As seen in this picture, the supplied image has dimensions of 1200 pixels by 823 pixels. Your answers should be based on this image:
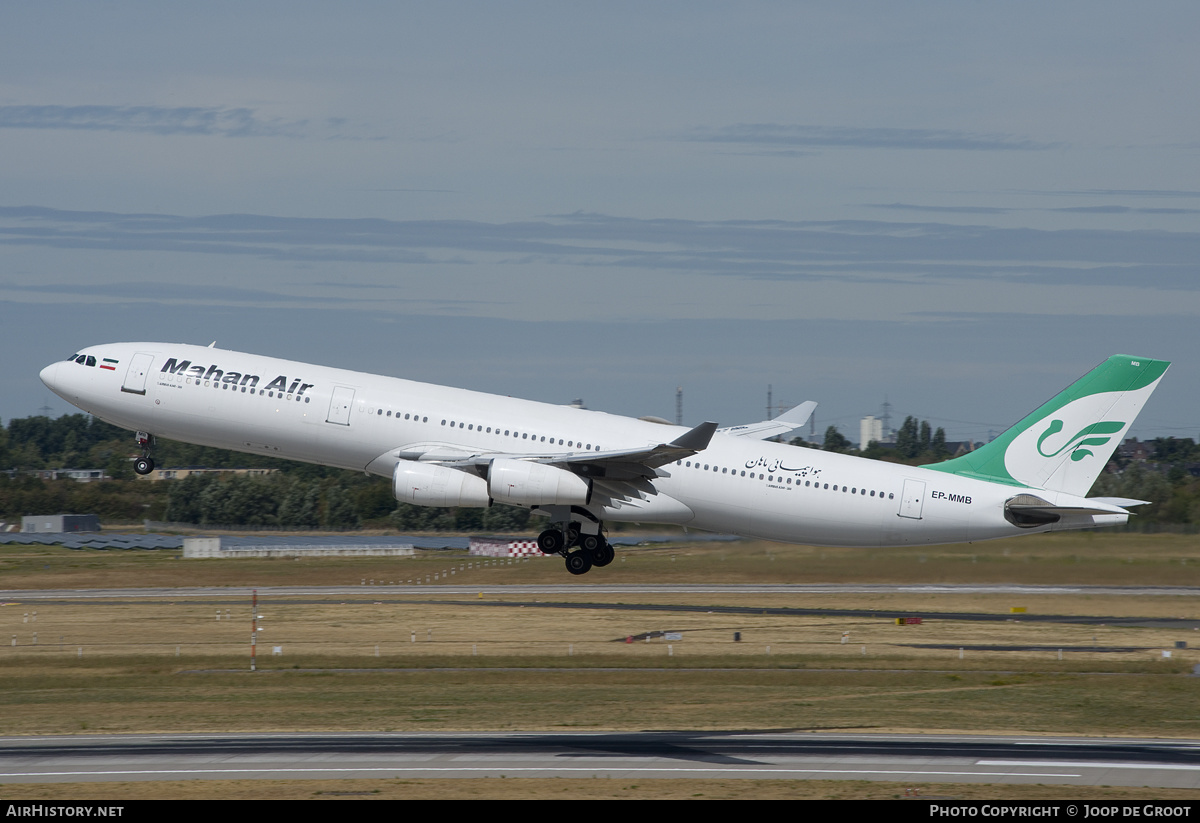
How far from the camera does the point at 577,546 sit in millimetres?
38344

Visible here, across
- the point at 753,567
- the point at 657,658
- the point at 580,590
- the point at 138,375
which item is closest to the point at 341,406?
the point at 138,375

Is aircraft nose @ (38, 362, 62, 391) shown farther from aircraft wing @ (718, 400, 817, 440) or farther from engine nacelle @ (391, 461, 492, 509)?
aircraft wing @ (718, 400, 817, 440)

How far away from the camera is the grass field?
33.3 metres

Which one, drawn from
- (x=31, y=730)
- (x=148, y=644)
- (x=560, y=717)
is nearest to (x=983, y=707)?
(x=560, y=717)

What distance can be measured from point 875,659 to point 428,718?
18.0 meters

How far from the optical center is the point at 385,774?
2577 cm

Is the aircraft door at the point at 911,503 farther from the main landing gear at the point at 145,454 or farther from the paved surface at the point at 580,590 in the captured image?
the main landing gear at the point at 145,454

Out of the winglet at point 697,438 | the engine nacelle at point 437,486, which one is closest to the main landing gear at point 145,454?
the engine nacelle at point 437,486

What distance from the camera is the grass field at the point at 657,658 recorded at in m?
33.3

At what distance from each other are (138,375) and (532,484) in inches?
507

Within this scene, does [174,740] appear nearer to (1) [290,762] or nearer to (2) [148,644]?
(1) [290,762]

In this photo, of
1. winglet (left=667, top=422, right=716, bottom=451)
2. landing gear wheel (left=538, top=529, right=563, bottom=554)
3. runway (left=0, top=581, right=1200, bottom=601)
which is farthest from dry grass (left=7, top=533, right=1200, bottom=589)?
winglet (left=667, top=422, right=716, bottom=451)

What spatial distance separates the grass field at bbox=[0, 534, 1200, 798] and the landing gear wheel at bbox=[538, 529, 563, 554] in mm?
4363

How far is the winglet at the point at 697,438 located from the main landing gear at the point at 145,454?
17.0m
